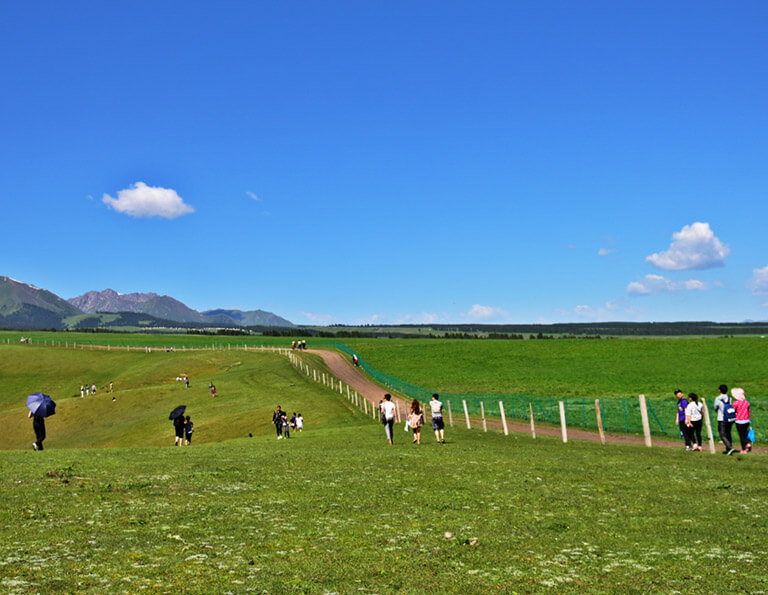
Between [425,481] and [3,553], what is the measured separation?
11.4 metres

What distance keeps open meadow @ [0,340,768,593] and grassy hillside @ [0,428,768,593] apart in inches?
2.1

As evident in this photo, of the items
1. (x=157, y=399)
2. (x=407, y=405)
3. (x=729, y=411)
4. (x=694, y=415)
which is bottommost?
(x=407, y=405)

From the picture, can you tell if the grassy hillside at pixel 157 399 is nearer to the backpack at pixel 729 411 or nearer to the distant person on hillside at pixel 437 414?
the distant person on hillside at pixel 437 414

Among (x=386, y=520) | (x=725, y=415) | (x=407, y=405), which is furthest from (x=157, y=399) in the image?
(x=386, y=520)

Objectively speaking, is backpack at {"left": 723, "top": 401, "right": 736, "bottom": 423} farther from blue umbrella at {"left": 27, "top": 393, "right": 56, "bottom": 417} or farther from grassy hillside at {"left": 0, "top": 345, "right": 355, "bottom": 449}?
grassy hillside at {"left": 0, "top": 345, "right": 355, "bottom": 449}

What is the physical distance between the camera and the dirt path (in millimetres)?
40325

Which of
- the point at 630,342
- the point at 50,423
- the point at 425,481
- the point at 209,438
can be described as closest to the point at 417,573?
the point at 425,481

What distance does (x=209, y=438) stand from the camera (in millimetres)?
53438

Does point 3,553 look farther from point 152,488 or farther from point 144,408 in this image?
point 144,408

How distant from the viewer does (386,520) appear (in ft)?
49.8

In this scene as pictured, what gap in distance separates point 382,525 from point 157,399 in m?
65.7

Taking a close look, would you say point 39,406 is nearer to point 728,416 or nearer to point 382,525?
point 382,525

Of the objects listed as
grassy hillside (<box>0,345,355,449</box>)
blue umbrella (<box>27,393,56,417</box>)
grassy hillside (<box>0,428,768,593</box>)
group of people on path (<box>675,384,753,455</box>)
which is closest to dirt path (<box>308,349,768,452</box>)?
group of people on path (<box>675,384,753,455</box>)

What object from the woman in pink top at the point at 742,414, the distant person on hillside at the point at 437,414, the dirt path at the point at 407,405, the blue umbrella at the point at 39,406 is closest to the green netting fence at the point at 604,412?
the dirt path at the point at 407,405
